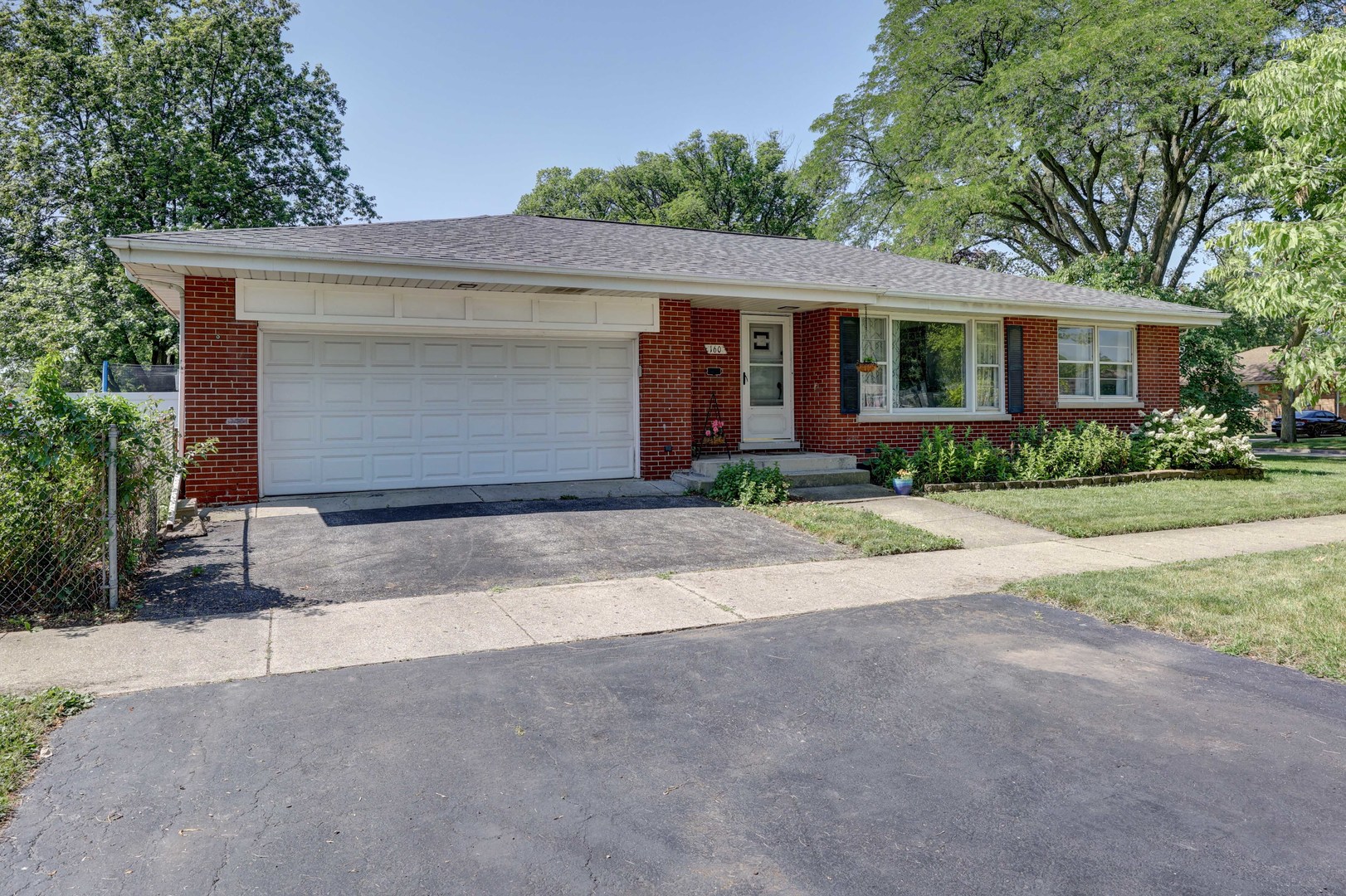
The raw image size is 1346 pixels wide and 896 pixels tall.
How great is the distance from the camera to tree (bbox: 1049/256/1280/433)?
20.2m

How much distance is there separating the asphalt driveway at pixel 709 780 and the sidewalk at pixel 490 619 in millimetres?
380

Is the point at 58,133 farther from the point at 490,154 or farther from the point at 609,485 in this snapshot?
the point at 609,485

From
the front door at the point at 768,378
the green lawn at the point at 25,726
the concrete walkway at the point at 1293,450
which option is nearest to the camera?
the green lawn at the point at 25,726

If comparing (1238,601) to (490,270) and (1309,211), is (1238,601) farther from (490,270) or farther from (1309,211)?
(490,270)

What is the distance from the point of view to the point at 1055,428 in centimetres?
1484

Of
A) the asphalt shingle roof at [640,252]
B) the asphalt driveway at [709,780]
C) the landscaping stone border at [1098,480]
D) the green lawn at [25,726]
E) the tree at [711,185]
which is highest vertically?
the tree at [711,185]

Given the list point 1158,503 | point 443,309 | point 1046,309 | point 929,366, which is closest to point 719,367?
point 929,366

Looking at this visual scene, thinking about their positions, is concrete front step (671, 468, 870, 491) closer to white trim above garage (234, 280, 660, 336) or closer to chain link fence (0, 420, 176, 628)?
white trim above garage (234, 280, 660, 336)

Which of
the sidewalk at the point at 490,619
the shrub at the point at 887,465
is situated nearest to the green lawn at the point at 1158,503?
the shrub at the point at 887,465

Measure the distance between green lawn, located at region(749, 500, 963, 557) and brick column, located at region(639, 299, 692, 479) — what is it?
2.34 metres

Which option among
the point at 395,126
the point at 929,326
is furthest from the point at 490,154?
the point at 929,326

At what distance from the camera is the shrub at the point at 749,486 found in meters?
10.7

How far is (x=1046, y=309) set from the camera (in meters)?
14.3

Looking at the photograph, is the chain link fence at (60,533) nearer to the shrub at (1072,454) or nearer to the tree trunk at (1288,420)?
the shrub at (1072,454)
